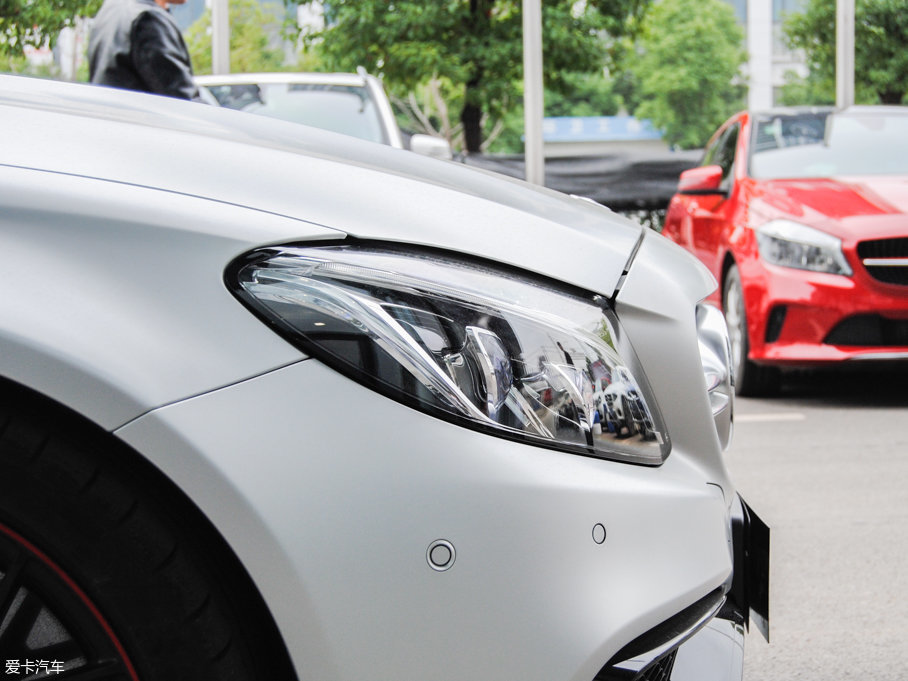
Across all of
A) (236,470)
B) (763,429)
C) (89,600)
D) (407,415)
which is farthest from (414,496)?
(763,429)

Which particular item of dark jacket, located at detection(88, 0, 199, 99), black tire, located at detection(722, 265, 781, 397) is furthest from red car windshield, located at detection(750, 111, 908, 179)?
dark jacket, located at detection(88, 0, 199, 99)

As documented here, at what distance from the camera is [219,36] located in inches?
501

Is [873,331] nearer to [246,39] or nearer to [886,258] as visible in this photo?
[886,258]

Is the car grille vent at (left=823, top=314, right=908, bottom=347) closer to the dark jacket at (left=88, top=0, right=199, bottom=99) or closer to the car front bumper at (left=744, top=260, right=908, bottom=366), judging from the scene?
the car front bumper at (left=744, top=260, right=908, bottom=366)

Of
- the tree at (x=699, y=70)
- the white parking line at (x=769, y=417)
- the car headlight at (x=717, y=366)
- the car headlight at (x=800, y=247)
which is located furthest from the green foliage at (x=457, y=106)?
the tree at (x=699, y=70)

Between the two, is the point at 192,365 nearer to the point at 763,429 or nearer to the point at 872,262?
the point at 763,429

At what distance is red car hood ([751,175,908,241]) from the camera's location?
567 centimetres

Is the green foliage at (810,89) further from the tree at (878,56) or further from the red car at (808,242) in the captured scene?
the red car at (808,242)

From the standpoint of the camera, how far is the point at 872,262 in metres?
5.62

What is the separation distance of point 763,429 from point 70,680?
448cm

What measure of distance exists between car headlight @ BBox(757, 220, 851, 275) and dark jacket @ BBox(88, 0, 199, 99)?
2.84 meters

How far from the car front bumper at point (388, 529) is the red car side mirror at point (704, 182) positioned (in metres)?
5.56

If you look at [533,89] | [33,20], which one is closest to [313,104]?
[33,20]

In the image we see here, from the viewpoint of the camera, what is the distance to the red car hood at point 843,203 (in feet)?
18.6
